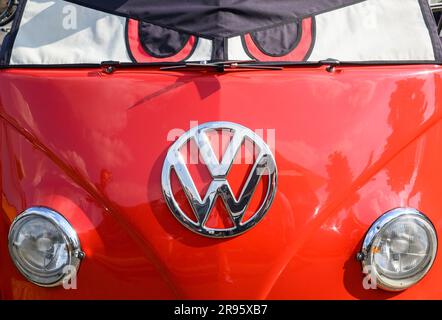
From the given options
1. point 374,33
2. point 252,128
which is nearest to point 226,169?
point 252,128

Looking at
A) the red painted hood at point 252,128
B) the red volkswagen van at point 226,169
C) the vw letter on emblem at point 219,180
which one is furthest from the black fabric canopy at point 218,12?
the vw letter on emblem at point 219,180

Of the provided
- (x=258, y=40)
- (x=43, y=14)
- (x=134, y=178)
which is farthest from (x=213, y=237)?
(x=43, y=14)

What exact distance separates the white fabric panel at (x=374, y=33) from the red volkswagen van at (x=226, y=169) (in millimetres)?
11

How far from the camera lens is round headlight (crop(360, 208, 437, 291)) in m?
2.12

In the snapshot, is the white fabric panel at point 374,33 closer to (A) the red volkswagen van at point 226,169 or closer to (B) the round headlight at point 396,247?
(A) the red volkswagen van at point 226,169

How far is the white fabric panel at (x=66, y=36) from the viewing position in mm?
2539

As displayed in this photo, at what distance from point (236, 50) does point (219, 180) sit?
24.9 inches

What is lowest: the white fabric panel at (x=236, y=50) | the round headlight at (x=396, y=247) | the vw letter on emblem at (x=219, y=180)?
the round headlight at (x=396, y=247)

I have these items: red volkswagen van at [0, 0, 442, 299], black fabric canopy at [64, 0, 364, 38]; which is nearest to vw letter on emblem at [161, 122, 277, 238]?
red volkswagen van at [0, 0, 442, 299]

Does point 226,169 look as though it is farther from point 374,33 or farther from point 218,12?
point 374,33

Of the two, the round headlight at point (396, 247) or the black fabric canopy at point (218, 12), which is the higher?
the black fabric canopy at point (218, 12)

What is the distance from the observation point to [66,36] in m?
2.61

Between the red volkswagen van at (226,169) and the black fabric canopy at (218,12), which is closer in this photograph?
the red volkswagen van at (226,169)
